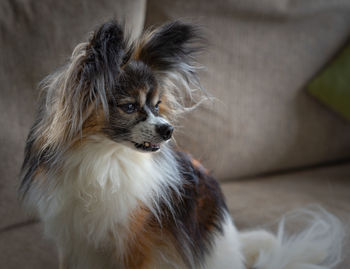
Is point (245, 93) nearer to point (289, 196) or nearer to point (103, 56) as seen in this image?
point (289, 196)

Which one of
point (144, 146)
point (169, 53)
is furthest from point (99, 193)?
point (169, 53)

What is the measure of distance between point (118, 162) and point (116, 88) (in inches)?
7.2

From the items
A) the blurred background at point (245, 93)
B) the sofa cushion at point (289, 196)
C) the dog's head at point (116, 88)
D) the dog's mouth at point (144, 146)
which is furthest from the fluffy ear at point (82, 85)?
the sofa cushion at point (289, 196)

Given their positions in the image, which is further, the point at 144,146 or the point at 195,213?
the point at 195,213

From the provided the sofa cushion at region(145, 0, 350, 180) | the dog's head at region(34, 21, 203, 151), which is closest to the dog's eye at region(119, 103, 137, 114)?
→ the dog's head at region(34, 21, 203, 151)

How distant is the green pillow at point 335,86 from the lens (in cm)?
168

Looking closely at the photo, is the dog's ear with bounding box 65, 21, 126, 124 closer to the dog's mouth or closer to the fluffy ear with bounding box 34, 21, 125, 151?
the fluffy ear with bounding box 34, 21, 125, 151

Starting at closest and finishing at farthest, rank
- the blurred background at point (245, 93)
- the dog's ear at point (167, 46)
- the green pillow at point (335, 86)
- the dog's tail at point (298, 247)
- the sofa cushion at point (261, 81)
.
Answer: the dog's ear at point (167, 46), the dog's tail at point (298, 247), the blurred background at point (245, 93), the sofa cushion at point (261, 81), the green pillow at point (335, 86)

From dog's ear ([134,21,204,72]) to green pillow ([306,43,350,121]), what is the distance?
867mm

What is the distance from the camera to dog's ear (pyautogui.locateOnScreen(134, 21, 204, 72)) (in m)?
0.98

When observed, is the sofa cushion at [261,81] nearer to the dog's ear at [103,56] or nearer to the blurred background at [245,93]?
the blurred background at [245,93]

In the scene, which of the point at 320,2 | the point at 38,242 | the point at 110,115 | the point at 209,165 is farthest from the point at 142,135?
the point at 320,2

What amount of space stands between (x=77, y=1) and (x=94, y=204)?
74cm

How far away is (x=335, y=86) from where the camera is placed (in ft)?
5.52
